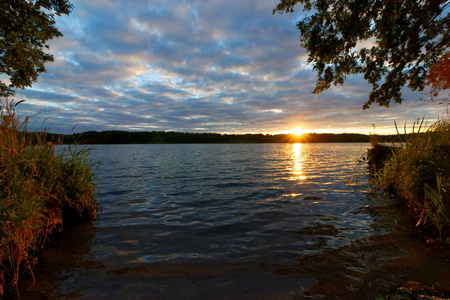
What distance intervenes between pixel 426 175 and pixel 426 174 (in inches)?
1.6

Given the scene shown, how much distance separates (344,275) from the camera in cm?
396

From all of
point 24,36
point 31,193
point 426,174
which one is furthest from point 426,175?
point 24,36

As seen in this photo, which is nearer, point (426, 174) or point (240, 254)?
point (240, 254)

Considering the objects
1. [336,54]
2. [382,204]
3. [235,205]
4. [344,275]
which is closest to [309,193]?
[382,204]

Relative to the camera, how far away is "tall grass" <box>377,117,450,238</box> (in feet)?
17.1

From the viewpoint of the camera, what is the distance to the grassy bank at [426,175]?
521cm

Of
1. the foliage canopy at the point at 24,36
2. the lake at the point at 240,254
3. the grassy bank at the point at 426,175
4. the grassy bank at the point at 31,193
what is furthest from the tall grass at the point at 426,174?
the foliage canopy at the point at 24,36

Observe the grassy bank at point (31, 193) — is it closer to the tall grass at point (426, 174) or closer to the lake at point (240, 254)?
the lake at point (240, 254)

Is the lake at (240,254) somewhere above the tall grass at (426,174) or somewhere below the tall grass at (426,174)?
below

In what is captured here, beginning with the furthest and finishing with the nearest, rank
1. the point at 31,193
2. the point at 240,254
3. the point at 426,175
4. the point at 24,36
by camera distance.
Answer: the point at 24,36, the point at 426,175, the point at 240,254, the point at 31,193

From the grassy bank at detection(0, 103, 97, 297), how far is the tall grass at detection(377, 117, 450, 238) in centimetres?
899

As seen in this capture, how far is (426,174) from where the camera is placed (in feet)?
21.2

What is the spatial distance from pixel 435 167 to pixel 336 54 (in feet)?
30.2

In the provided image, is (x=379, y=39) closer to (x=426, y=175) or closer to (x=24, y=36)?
(x=426, y=175)
